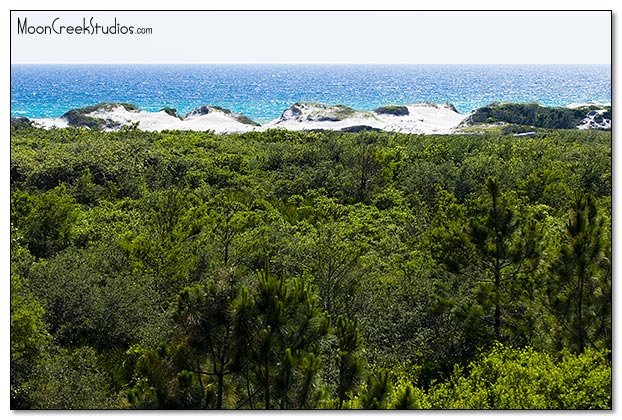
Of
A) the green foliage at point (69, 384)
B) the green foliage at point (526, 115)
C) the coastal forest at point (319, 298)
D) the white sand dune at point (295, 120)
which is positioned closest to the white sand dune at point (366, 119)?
the white sand dune at point (295, 120)

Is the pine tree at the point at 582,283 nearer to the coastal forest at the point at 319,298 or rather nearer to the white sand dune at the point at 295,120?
the coastal forest at the point at 319,298

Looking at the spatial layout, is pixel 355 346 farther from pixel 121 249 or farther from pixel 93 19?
pixel 121 249

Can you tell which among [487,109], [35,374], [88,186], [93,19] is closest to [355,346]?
[35,374]

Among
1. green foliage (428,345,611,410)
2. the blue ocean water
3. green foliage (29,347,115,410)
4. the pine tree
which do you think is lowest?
green foliage (29,347,115,410)

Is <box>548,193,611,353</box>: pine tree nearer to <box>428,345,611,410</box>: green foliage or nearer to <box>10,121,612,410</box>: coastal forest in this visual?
<box>10,121,612,410</box>: coastal forest

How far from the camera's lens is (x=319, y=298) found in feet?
38.2

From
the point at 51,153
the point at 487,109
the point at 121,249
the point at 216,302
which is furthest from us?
the point at 487,109

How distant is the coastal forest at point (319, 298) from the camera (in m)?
7.61

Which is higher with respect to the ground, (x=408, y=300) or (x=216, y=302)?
(x=216, y=302)

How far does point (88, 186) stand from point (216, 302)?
17.6m

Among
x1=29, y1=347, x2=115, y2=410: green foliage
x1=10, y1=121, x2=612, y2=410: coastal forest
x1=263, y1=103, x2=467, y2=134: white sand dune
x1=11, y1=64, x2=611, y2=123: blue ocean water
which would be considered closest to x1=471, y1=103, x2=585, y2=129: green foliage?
x1=11, y1=64, x2=611, y2=123: blue ocean water

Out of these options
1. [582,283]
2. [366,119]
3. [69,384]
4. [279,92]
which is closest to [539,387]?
[582,283]

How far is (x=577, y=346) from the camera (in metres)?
9.26

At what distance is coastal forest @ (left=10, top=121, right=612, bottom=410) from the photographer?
761cm
